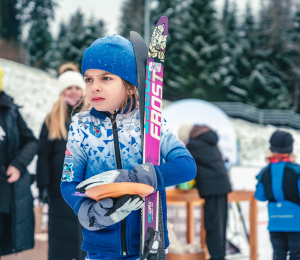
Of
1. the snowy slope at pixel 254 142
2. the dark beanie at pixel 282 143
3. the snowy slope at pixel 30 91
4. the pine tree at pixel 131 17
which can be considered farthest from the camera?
the pine tree at pixel 131 17

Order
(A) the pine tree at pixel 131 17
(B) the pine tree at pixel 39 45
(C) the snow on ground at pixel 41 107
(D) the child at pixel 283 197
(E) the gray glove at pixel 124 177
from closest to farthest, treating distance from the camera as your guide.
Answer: (E) the gray glove at pixel 124 177 < (D) the child at pixel 283 197 < (C) the snow on ground at pixel 41 107 < (B) the pine tree at pixel 39 45 < (A) the pine tree at pixel 131 17

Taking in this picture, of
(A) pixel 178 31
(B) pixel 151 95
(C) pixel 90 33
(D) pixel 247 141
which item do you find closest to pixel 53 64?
(C) pixel 90 33

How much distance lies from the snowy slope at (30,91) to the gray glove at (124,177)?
1464 centimetres

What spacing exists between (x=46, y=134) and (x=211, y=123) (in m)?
6.69

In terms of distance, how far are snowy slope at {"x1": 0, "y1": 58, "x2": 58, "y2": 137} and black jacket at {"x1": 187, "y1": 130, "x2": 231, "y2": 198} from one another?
40.5 feet

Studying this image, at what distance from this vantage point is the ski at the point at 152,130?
120cm

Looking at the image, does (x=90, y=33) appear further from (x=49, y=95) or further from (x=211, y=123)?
(x=211, y=123)

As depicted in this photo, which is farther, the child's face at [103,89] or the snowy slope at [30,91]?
the snowy slope at [30,91]

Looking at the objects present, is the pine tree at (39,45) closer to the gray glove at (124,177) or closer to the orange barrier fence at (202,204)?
the orange barrier fence at (202,204)

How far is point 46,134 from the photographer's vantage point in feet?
9.77

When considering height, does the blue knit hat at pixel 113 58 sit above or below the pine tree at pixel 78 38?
below

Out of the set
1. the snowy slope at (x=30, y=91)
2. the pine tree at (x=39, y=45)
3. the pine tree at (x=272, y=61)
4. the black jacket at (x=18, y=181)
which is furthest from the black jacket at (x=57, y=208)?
the pine tree at (x=39, y=45)

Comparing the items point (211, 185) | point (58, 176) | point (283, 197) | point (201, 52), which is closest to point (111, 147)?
point (58, 176)

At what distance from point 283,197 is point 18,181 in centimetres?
220
